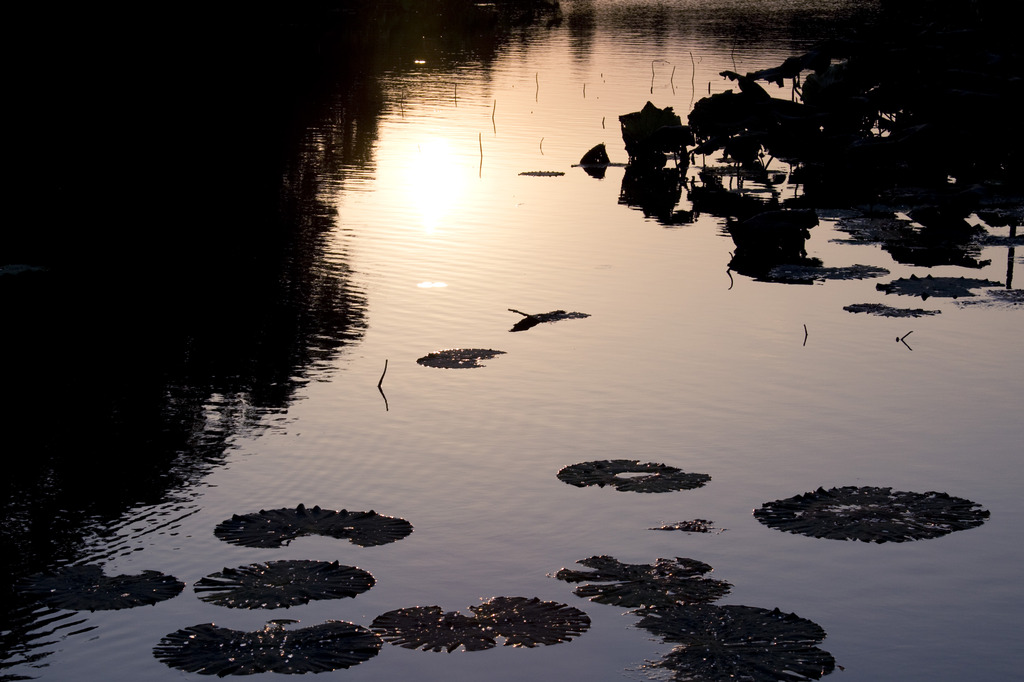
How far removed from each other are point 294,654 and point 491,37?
39.8 meters

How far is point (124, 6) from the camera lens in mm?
35219

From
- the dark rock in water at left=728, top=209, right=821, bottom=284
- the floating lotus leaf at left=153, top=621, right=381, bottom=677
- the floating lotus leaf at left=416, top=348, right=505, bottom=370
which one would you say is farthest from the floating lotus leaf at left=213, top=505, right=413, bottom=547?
the dark rock in water at left=728, top=209, right=821, bottom=284

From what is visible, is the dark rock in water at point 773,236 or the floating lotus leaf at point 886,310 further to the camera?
the dark rock in water at point 773,236

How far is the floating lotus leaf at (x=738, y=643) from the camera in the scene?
4.28 metres

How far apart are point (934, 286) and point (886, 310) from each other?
1012 mm

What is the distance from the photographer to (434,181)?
52.7 feet

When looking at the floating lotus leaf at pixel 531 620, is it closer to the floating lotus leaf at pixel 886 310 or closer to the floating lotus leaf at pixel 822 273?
the floating lotus leaf at pixel 886 310

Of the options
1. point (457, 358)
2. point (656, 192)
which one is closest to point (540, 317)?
point (457, 358)

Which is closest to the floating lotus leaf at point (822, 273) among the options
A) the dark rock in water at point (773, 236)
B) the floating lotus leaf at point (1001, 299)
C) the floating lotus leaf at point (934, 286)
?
the floating lotus leaf at point (934, 286)

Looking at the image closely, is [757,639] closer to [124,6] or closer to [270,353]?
[270,353]

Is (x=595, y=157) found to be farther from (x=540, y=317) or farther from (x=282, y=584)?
(x=282, y=584)

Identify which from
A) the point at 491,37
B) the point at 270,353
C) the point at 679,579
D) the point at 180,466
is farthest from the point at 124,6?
the point at 679,579

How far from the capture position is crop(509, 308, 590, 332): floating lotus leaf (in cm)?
928

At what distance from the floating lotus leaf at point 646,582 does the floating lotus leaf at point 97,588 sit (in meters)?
1.61
